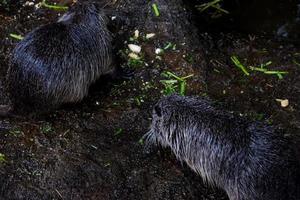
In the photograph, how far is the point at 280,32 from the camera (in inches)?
218

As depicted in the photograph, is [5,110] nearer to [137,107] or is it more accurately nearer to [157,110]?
[137,107]

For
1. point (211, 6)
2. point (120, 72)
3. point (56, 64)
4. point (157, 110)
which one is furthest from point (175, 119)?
point (211, 6)

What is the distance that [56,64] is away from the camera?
4.29m

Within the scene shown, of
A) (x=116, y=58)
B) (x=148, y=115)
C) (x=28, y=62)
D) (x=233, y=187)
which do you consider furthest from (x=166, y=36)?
(x=233, y=187)

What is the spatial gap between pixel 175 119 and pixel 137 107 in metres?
0.52

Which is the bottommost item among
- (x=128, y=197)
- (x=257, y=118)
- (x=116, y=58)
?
(x=128, y=197)

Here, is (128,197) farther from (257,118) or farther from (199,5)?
(199,5)

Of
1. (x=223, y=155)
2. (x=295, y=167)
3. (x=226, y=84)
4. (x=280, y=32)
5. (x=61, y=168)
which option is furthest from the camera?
(x=280, y=32)

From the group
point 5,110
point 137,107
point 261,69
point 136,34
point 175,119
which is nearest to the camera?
point 175,119

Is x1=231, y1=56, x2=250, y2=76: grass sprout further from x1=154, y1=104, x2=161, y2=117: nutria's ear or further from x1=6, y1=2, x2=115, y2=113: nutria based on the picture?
x1=6, y1=2, x2=115, y2=113: nutria

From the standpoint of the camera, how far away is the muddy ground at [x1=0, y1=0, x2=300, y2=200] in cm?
415

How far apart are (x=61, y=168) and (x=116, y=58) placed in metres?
1.27

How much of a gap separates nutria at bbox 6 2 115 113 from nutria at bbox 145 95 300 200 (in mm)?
678

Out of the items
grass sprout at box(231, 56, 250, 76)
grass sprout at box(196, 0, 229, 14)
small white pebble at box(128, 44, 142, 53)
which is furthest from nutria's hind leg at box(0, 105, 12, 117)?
grass sprout at box(196, 0, 229, 14)
